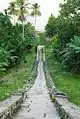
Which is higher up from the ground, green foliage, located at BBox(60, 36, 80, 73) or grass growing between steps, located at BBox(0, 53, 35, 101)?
green foliage, located at BBox(60, 36, 80, 73)

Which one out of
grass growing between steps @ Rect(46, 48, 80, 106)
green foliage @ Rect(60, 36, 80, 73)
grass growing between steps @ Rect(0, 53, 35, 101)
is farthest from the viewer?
green foliage @ Rect(60, 36, 80, 73)

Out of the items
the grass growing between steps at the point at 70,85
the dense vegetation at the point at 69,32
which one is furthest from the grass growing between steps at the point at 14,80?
the dense vegetation at the point at 69,32

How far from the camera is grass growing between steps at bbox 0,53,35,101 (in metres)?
28.9

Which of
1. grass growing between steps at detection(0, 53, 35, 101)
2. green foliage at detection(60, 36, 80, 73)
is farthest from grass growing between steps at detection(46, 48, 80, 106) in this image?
grass growing between steps at detection(0, 53, 35, 101)

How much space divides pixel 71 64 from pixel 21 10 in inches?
1224

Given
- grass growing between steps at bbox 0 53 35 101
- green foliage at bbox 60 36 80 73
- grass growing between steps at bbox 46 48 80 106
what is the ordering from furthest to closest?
green foliage at bbox 60 36 80 73 → grass growing between steps at bbox 0 53 35 101 → grass growing between steps at bbox 46 48 80 106

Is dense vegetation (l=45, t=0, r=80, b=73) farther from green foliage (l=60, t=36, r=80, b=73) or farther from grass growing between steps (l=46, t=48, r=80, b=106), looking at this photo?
grass growing between steps (l=46, t=48, r=80, b=106)

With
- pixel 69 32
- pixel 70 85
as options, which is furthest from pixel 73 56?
pixel 70 85

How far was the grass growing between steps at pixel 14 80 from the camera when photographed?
2890 centimetres

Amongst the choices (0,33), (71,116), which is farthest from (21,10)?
(71,116)

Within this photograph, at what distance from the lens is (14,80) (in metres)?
37.4

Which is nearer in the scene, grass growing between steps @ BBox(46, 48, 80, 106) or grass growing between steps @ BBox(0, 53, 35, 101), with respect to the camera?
grass growing between steps @ BBox(46, 48, 80, 106)

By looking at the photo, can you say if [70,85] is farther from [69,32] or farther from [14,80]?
[69,32]

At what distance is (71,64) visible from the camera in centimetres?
4053
